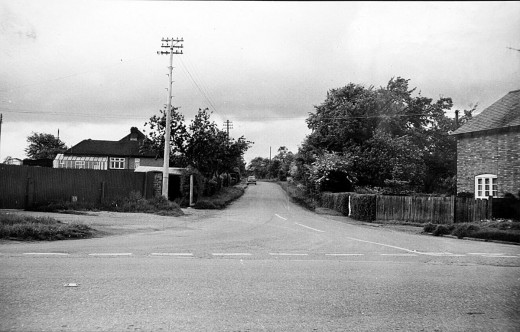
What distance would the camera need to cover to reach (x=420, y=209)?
25891mm

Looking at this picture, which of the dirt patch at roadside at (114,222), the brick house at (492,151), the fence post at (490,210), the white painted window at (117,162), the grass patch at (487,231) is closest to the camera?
the dirt patch at roadside at (114,222)

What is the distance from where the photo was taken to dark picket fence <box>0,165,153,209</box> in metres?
21.0

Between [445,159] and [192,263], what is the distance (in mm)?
42122

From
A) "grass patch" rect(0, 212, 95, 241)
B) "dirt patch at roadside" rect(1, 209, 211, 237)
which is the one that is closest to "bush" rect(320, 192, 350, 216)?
"dirt patch at roadside" rect(1, 209, 211, 237)

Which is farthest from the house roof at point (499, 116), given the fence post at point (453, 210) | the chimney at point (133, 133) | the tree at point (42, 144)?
the tree at point (42, 144)

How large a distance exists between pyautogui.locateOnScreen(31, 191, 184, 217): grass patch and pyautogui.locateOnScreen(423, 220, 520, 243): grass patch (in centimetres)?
1389

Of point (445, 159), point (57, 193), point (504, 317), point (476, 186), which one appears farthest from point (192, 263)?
point (445, 159)

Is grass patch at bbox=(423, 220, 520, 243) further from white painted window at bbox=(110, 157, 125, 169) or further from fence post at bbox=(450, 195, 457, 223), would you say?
white painted window at bbox=(110, 157, 125, 169)

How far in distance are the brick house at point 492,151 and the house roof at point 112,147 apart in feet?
144

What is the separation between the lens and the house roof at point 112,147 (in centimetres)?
6012

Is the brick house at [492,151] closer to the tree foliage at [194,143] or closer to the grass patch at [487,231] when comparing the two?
the grass patch at [487,231]

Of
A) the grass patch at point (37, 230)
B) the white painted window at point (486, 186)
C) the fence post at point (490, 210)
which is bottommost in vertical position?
the grass patch at point (37, 230)

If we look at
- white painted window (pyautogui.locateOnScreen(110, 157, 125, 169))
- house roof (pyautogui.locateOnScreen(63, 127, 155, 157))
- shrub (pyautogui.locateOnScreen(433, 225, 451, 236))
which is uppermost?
house roof (pyautogui.locateOnScreen(63, 127, 155, 157))

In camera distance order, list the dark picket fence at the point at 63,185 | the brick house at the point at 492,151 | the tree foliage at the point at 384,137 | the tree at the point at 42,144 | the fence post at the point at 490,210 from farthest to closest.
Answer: the tree at the point at 42,144 < the tree foliage at the point at 384,137 < the brick house at the point at 492,151 < the fence post at the point at 490,210 < the dark picket fence at the point at 63,185
